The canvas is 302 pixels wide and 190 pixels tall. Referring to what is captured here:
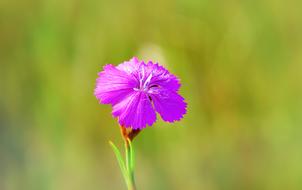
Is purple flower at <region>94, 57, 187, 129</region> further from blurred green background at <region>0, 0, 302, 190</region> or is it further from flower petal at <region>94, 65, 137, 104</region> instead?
blurred green background at <region>0, 0, 302, 190</region>

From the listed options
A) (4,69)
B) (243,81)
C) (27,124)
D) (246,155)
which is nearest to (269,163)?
(246,155)

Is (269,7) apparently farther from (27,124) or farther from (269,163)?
Answer: (27,124)

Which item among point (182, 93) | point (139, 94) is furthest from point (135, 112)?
point (182, 93)

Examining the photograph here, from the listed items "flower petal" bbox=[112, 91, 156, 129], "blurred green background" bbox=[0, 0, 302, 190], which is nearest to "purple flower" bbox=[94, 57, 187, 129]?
"flower petal" bbox=[112, 91, 156, 129]

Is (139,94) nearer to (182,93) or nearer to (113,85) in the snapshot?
(113,85)

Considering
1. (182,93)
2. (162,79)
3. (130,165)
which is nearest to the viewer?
(130,165)

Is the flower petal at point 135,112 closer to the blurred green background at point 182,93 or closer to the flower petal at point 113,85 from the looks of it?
the flower petal at point 113,85
